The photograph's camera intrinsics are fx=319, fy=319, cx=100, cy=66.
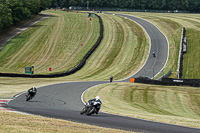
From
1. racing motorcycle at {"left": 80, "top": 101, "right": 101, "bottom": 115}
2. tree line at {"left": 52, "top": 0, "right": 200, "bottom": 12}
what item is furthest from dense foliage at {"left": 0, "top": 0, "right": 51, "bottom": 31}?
racing motorcycle at {"left": 80, "top": 101, "right": 101, "bottom": 115}

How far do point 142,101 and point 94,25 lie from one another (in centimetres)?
7018

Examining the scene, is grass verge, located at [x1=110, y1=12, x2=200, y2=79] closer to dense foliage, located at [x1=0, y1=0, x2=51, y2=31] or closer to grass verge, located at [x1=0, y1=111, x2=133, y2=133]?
grass verge, located at [x1=0, y1=111, x2=133, y2=133]

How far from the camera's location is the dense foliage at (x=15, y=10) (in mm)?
96213

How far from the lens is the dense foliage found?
316 feet

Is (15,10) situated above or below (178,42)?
above

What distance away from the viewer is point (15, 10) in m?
109

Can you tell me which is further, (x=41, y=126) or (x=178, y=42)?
(x=178, y=42)

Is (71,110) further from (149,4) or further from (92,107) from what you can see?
(149,4)

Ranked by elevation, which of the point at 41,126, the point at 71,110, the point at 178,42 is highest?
the point at 41,126

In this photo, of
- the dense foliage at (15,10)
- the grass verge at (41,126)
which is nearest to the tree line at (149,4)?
the dense foliage at (15,10)

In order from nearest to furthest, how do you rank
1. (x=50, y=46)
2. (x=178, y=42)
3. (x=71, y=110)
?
(x=71, y=110) → (x=178, y=42) → (x=50, y=46)

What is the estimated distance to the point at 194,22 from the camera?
326 feet

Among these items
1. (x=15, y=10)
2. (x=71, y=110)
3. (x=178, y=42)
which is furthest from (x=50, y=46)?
(x=71, y=110)

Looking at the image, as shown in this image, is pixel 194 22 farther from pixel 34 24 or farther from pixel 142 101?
pixel 142 101
